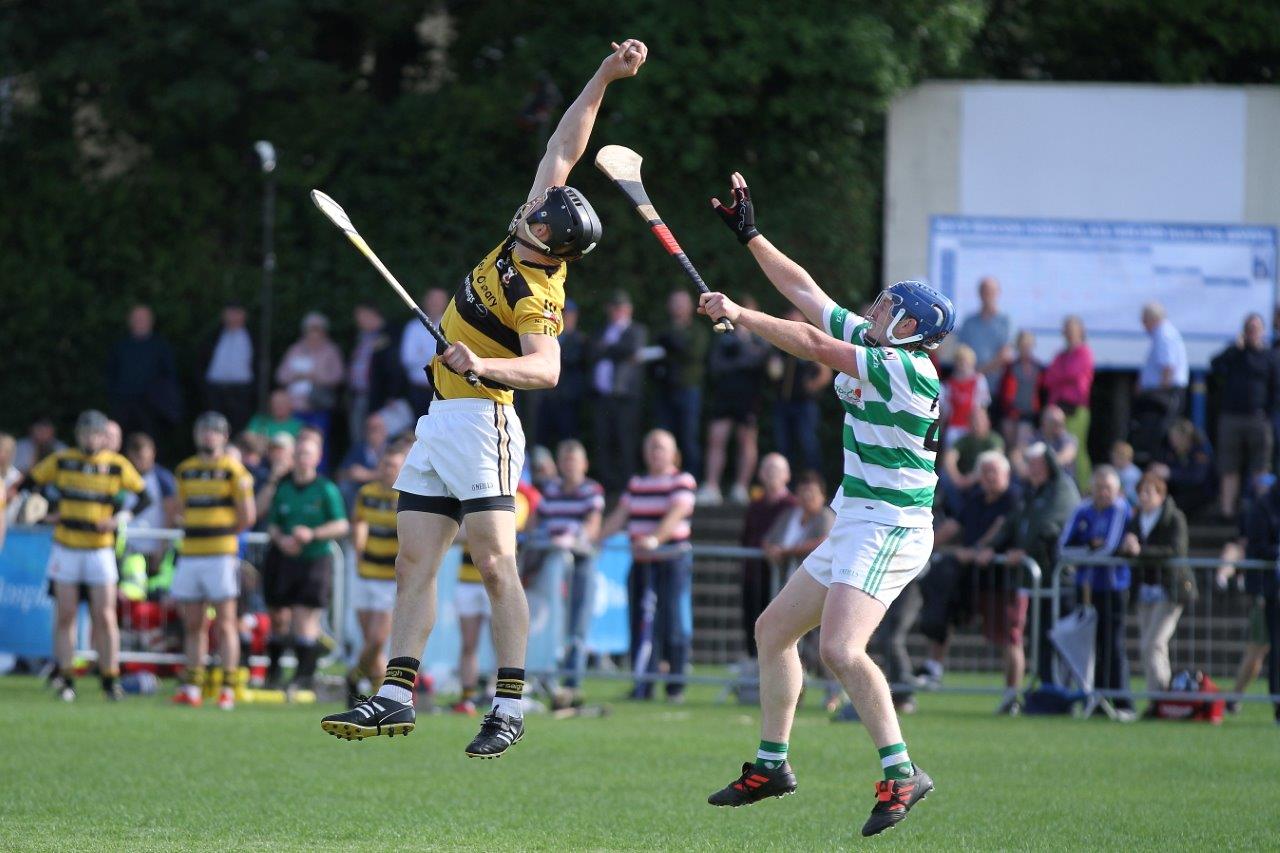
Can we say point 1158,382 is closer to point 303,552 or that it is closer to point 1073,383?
point 1073,383

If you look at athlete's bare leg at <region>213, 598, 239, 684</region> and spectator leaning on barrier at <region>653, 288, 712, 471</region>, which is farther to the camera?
spectator leaning on barrier at <region>653, 288, 712, 471</region>

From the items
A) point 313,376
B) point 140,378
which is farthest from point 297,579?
point 140,378

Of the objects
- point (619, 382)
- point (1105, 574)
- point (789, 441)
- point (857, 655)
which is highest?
point (619, 382)

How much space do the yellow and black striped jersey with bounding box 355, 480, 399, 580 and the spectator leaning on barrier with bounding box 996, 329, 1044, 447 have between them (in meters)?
7.34

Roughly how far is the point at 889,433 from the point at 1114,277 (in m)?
14.4

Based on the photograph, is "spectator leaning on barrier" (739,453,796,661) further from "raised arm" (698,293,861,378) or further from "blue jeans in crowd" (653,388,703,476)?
"raised arm" (698,293,861,378)

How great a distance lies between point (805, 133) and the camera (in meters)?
23.5

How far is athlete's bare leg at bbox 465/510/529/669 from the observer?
8.20 m

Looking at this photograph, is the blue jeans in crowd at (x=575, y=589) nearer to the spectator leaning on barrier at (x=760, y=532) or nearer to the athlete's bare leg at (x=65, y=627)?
the spectator leaning on barrier at (x=760, y=532)

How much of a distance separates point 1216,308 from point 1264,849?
14.3 metres

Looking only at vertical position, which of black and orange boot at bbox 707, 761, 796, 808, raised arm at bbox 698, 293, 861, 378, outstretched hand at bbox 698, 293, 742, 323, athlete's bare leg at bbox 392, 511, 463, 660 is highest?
outstretched hand at bbox 698, 293, 742, 323

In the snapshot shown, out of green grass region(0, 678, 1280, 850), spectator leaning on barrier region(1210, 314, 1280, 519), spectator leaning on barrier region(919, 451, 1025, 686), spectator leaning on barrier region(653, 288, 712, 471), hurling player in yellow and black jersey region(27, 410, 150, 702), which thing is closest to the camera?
green grass region(0, 678, 1280, 850)

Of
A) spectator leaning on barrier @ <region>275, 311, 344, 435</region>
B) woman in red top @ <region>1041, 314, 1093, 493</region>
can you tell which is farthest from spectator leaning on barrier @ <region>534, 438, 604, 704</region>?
woman in red top @ <region>1041, 314, 1093, 493</region>

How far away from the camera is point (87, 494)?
1488cm
